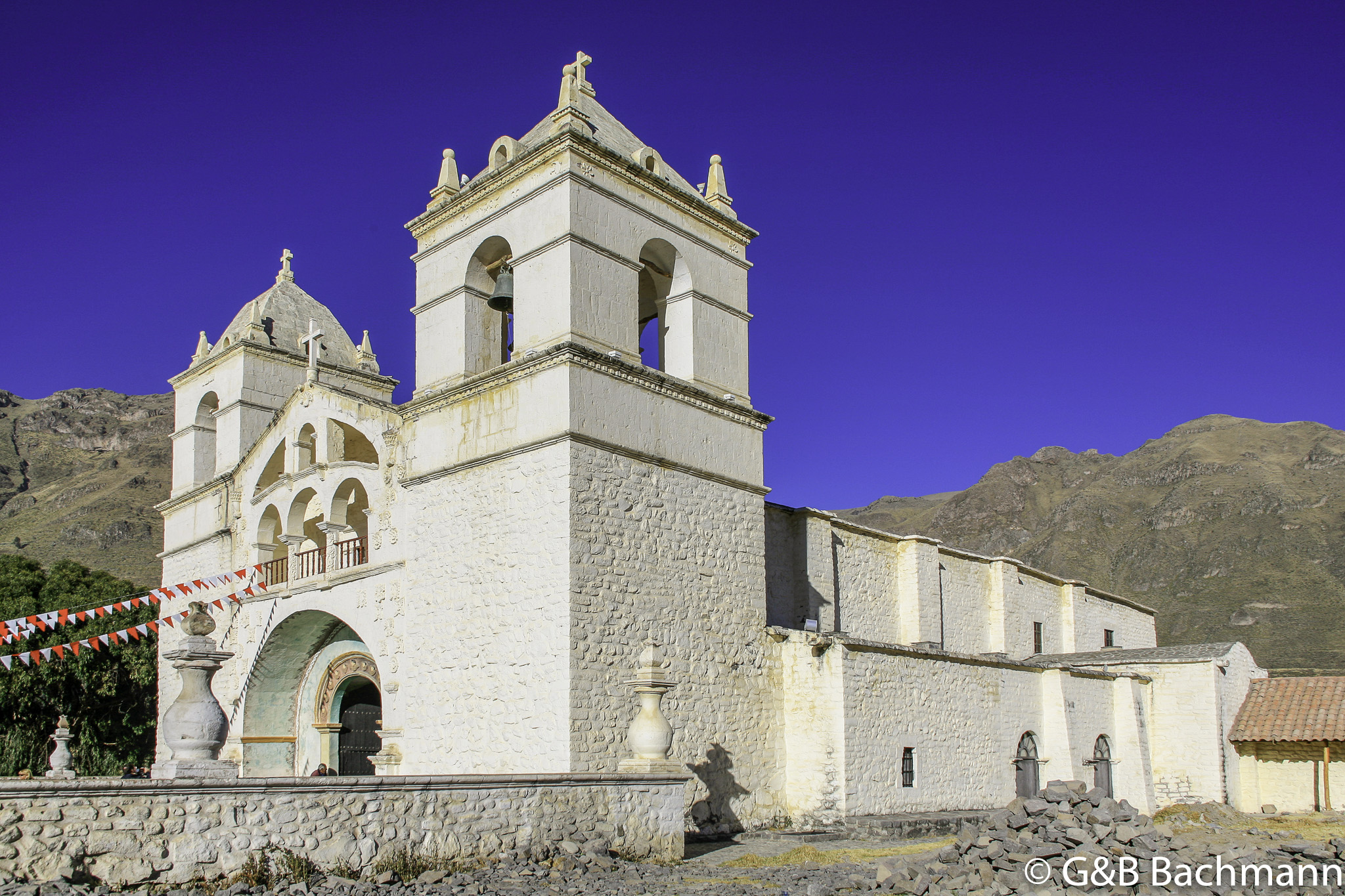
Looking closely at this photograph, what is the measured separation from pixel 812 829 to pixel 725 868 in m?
4.00

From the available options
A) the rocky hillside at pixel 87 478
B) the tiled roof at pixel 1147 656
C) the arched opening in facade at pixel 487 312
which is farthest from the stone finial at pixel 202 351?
the rocky hillside at pixel 87 478

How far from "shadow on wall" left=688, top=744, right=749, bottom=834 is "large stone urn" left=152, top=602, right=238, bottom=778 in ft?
23.5

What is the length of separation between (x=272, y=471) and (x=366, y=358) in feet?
11.9

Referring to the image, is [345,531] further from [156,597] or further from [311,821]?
[311,821]

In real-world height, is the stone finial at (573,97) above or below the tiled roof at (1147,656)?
above

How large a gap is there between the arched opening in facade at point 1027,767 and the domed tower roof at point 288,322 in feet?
54.1

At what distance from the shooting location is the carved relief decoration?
66.3ft

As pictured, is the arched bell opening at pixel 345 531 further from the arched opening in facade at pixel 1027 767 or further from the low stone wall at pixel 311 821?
the arched opening in facade at pixel 1027 767

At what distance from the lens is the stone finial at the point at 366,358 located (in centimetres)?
2436

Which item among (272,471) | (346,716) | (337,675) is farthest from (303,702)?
(272,471)

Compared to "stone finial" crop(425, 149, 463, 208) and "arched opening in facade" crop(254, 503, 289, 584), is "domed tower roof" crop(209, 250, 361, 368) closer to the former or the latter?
"arched opening in facade" crop(254, 503, 289, 584)

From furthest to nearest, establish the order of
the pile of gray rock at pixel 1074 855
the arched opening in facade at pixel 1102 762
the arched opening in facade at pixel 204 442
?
the arched opening in facade at pixel 204 442 < the arched opening in facade at pixel 1102 762 < the pile of gray rock at pixel 1074 855

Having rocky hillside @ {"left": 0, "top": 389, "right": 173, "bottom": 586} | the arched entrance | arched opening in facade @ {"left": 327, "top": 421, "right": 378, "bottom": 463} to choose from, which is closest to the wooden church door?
the arched entrance

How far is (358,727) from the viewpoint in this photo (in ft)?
69.5
